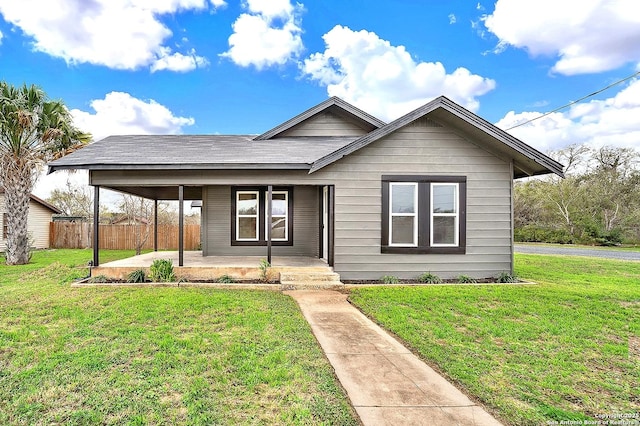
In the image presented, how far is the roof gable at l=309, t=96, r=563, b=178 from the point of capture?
743 cm

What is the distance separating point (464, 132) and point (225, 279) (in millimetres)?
6570

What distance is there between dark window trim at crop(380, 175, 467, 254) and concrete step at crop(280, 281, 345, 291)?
1460 mm

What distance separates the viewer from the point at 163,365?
3293mm

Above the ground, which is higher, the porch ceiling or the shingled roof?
the shingled roof


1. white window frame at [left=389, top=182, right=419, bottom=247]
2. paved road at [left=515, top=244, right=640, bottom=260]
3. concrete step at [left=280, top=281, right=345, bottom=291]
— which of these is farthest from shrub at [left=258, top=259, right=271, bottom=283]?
paved road at [left=515, top=244, right=640, bottom=260]

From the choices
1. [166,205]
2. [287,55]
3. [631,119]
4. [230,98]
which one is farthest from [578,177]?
[166,205]

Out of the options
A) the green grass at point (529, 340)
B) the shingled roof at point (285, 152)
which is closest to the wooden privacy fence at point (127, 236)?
the shingled roof at point (285, 152)

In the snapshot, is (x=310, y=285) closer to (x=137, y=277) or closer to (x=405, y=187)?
(x=405, y=187)

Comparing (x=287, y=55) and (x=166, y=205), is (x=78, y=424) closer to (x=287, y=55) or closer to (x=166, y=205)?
(x=287, y=55)

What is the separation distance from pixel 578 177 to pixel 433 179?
80.7 ft

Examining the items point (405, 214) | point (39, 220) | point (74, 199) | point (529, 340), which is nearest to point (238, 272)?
point (405, 214)

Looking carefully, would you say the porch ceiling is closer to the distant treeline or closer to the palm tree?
the palm tree

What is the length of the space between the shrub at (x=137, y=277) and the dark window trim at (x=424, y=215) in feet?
18.2

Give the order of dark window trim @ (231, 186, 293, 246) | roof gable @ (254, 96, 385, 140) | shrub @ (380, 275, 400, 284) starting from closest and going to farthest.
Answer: shrub @ (380, 275, 400, 284) < dark window trim @ (231, 186, 293, 246) < roof gable @ (254, 96, 385, 140)
